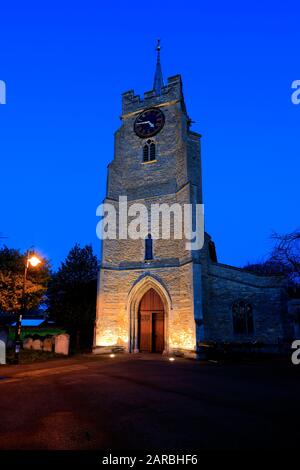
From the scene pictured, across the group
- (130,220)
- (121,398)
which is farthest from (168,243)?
(121,398)

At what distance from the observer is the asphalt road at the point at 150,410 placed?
15.4 feet

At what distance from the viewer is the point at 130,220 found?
68.3 feet

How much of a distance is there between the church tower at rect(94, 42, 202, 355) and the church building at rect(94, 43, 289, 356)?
6 centimetres

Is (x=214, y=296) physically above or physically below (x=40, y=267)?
below

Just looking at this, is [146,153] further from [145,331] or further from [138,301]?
[145,331]

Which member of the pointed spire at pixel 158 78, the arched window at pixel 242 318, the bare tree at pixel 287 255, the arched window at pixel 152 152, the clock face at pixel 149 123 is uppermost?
the pointed spire at pixel 158 78

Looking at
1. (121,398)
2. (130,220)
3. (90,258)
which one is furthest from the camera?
(90,258)

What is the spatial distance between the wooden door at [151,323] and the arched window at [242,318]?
4.82 meters

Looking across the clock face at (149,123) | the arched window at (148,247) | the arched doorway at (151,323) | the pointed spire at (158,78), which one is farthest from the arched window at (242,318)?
the pointed spire at (158,78)

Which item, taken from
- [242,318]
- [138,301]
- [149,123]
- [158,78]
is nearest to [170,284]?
[138,301]

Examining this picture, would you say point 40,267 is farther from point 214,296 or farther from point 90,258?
point 214,296

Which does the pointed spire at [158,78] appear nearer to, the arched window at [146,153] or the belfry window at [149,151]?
the belfry window at [149,151]

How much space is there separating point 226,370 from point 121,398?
259 inches
